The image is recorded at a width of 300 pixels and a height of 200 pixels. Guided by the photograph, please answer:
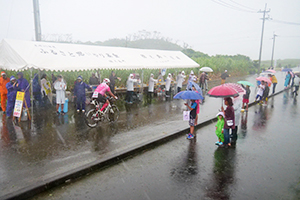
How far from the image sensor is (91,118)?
8367 millimetres

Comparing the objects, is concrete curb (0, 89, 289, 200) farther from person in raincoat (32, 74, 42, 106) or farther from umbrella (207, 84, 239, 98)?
person in raincoat (32, 74, 42, 106)

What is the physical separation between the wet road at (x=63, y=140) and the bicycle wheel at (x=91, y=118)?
236mm

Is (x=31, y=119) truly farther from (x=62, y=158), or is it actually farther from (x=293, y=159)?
(x=293, y=159)

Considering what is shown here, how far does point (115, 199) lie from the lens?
14.0ft

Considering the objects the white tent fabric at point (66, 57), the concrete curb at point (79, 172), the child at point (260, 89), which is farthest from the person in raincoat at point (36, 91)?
the child at point (260, 89)

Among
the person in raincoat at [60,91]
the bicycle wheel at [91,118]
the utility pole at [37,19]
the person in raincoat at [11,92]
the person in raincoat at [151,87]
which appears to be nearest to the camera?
the bicycle wheel at [91,118]

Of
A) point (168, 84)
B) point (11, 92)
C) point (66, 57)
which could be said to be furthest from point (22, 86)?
point (168, 84)

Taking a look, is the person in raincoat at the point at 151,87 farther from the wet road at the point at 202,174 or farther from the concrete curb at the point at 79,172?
the concrete curb at the point at 79,172

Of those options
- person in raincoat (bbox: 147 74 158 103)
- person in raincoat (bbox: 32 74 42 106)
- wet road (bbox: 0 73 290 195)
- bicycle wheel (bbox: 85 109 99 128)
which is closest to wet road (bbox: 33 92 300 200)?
wet road (bbox: 0 73 290 195)

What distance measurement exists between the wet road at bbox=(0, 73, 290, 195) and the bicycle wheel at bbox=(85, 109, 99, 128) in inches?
9.3

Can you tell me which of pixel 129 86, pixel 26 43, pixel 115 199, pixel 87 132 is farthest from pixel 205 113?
pixel 26 43

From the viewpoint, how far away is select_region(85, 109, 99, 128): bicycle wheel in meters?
8.29

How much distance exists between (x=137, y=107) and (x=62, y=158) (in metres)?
6.64

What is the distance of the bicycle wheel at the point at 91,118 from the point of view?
8.29 meters
